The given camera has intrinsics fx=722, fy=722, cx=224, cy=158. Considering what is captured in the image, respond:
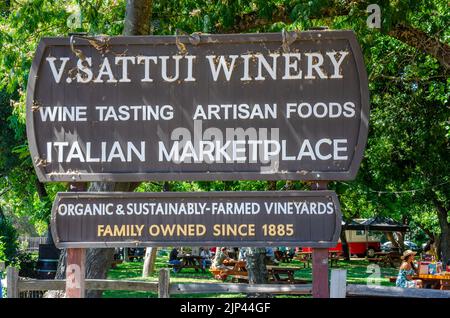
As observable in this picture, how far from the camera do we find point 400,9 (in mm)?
11141

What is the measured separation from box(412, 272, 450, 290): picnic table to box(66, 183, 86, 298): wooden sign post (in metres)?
12.3

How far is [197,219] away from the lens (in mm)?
6422

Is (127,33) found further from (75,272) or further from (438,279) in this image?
(438,279)

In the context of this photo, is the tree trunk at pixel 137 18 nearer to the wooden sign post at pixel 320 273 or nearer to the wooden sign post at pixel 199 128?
the wooden sign post at pixel 199 128

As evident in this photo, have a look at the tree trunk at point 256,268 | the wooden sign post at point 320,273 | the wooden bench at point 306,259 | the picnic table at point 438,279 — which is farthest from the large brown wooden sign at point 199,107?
the wooden bench at point 306,259

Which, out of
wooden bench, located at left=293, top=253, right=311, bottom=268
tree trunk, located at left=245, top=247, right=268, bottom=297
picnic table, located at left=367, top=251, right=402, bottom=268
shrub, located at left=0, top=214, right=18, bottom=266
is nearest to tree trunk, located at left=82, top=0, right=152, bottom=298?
tree trunk, located at left=245, top=247, right=268, bottom=297

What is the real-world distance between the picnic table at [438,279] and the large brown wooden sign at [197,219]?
11.8 m

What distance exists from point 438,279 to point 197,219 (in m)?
12.5

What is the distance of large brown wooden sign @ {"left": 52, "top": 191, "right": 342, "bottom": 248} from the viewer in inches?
250

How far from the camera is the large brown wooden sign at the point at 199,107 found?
6.43m

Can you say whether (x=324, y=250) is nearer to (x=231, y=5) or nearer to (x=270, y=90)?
(x=270, y=90)

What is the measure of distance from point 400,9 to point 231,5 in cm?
264

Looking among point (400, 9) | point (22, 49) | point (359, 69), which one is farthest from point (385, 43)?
point (359, 69)

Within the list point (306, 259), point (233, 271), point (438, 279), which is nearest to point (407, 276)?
point (438, 279)
